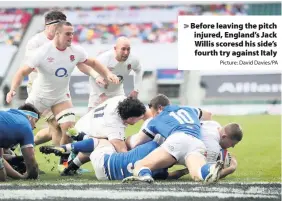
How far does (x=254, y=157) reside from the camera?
10398 mm

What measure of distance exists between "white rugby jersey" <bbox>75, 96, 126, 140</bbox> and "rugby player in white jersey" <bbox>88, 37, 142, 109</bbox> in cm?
186

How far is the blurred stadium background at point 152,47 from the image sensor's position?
19.6 meters

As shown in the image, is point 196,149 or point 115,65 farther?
point 115,65

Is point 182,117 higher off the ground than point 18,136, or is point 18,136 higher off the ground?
point 182,117

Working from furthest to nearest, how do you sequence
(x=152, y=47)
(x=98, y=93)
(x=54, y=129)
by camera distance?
(x=152, y=47), (x=98, y=93), (x=54, y=129)

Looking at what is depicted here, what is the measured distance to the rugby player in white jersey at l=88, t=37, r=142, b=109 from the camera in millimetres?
10336

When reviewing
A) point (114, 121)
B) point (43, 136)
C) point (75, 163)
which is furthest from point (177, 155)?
point (43, 136)

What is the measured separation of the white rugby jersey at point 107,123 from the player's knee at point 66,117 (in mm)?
728

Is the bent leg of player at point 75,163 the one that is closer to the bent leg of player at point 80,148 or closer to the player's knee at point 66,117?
the bent leg of player at point 80,148

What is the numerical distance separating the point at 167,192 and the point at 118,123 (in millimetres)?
2051

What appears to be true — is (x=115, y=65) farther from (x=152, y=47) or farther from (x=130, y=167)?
(x=152, y=47)

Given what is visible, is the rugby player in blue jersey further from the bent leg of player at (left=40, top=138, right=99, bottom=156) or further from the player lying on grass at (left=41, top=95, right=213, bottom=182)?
the bent leg of player at (left=40, top=138, right=99, bottom=156)

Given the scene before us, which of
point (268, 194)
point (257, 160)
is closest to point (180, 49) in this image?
point (257, 160)

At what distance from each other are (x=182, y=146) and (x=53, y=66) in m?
2.60
